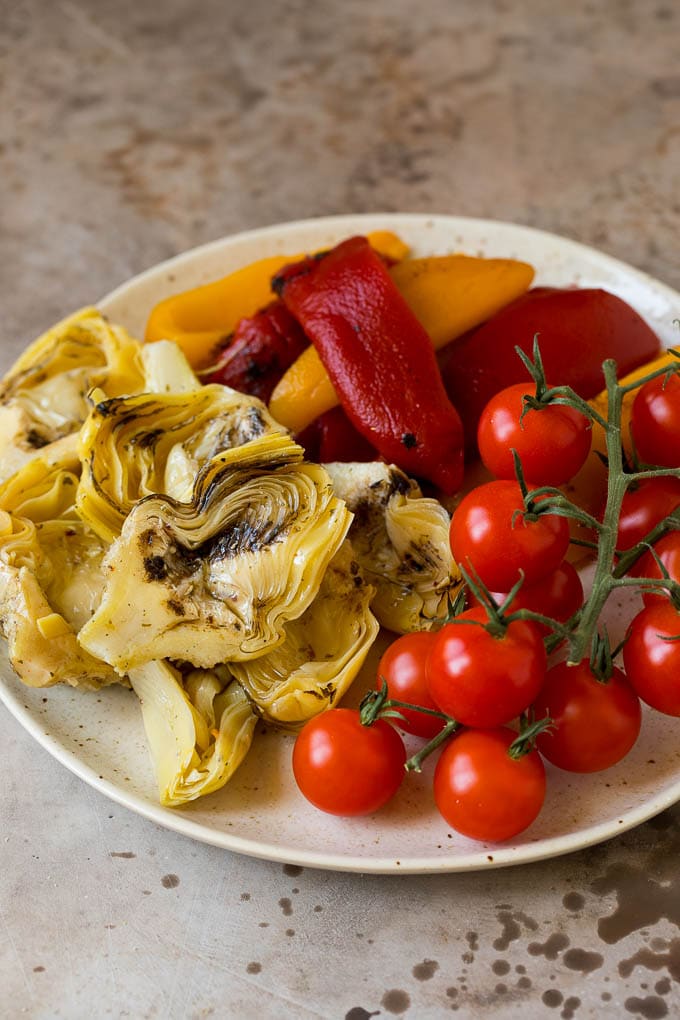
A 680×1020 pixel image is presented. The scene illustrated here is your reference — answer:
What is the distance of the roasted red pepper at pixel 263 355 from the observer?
7.91 ft

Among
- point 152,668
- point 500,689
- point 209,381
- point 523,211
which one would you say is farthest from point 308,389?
point 523,211

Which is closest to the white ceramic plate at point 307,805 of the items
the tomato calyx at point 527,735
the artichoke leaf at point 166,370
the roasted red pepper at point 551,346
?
the tomato calyx at point 527,735

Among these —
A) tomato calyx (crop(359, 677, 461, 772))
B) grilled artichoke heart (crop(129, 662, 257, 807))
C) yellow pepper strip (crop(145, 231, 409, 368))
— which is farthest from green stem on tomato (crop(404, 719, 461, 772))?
yellow pepper strip (crop(145, 231, 409, 368))

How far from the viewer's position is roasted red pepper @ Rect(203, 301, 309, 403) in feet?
7.91

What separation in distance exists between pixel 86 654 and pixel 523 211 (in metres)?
2.13

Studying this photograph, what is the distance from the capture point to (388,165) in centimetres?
361

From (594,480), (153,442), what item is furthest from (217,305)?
(594,480)

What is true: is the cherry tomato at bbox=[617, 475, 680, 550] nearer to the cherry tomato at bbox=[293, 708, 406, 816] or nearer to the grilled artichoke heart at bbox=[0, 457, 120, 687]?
the cherry tomato at bbox=[293, 708, 406, 816]

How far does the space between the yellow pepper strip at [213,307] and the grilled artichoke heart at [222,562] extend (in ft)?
2.28

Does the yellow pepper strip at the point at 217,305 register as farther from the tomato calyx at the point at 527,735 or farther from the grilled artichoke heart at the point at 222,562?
the tomato calyx at the point at 527,735

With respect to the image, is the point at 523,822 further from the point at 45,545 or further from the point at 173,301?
the point at 173,301

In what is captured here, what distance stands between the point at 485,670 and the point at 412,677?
0.22 metres

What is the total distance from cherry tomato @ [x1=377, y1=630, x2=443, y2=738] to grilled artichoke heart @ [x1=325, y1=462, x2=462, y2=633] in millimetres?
127

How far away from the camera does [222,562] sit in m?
1.88
